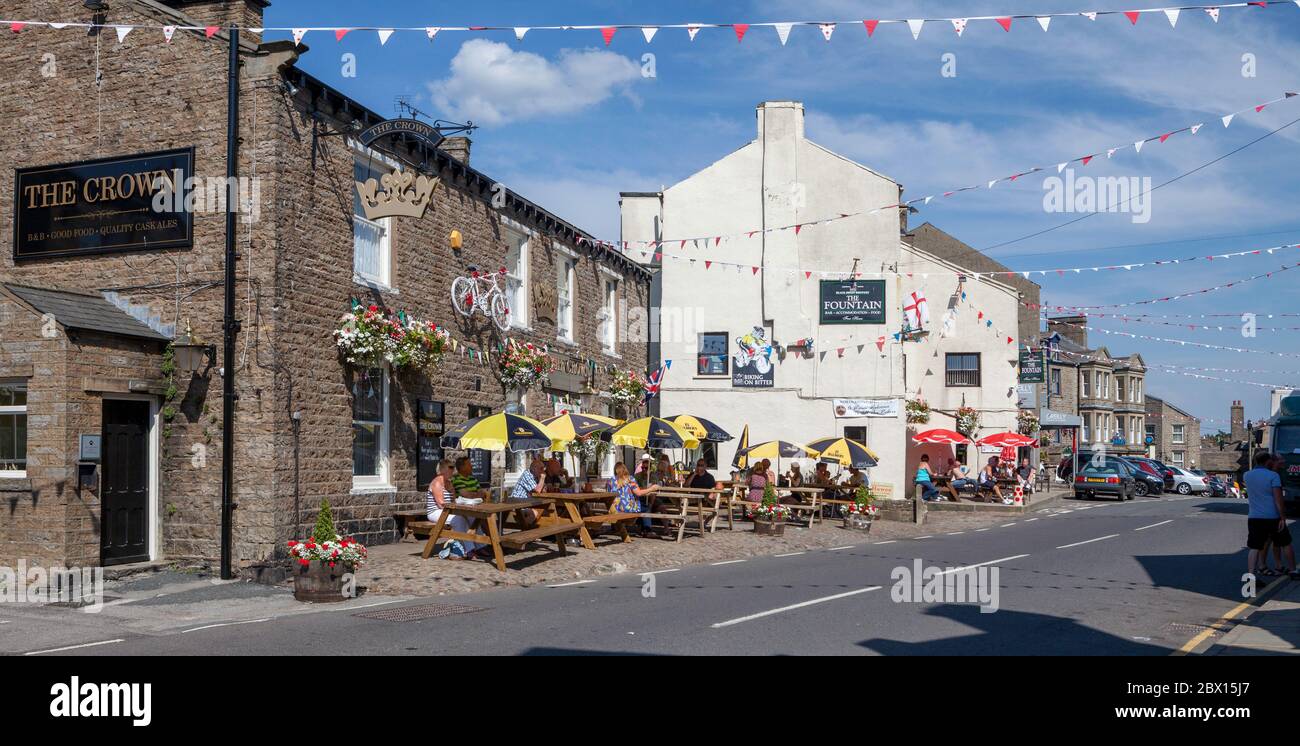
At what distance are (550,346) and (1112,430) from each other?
56.0m

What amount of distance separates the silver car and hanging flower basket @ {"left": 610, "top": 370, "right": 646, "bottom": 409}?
30.0 metres

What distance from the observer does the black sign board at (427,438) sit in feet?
57.2

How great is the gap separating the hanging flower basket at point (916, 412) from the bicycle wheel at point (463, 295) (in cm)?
1886

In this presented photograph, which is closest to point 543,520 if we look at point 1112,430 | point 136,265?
point 136,265

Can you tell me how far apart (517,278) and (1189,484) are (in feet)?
119

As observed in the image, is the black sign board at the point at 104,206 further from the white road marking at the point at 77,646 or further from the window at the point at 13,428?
the white road marking at the point at 77,646

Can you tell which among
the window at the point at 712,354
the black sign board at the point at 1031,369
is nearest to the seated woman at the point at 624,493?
the window at the point at 712,354

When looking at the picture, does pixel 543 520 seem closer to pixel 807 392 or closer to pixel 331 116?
pixel 331 116

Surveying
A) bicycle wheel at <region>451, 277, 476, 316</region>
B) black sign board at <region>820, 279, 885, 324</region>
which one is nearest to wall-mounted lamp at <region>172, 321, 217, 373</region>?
bicycle wheel at <region>451, 277, 476, 316</region>

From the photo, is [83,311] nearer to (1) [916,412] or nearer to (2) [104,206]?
(2) [104,206]

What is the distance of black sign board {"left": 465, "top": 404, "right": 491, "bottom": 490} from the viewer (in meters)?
19.3

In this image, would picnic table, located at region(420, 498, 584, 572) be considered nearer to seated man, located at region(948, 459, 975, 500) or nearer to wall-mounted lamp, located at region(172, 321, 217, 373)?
wall-mounted lamp, located at region(172, 321, 217, 373)

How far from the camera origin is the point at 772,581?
13641 mm

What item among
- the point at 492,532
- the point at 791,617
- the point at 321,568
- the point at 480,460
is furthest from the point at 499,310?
the point at 791,617
